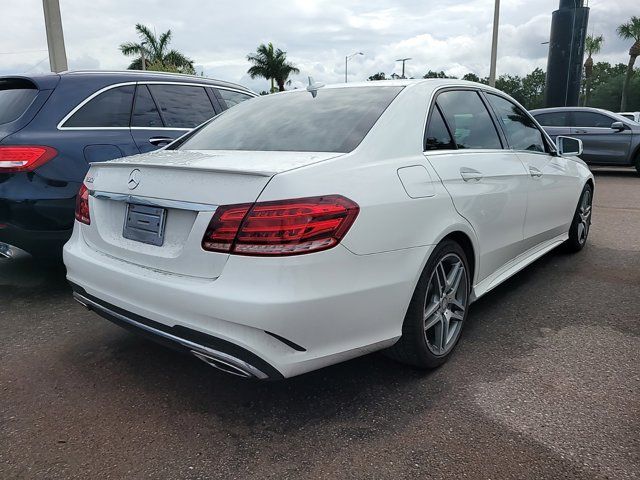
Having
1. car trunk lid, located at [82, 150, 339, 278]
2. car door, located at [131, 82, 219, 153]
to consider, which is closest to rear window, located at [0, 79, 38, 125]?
car door, located at [131, 82, 219, 153]

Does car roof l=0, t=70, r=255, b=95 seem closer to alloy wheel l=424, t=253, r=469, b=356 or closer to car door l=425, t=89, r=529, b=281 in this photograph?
car door l=425, t=89, r=529, b=281

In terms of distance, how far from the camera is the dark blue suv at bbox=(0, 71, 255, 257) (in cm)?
356

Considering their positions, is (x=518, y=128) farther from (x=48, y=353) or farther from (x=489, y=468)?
(x=48, y=353)

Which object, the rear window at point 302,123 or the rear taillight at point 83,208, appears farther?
the rear taillight at point 83,208

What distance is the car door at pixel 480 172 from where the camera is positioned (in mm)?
2818

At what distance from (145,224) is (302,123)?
995 mm

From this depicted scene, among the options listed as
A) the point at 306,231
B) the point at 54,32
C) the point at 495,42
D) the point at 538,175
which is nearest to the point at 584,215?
the point at 538,175

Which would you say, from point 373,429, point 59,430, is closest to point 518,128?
point 373,429

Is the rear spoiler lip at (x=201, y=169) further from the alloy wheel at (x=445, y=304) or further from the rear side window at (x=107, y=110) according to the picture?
the rear side window at (x=107, y=110)

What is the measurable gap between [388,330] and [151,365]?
1.37 metres

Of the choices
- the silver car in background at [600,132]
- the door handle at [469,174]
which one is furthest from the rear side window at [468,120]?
the silver car in background at [600,132]

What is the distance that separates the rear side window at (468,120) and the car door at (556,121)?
9.38 meters

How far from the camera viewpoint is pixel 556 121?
1199cm

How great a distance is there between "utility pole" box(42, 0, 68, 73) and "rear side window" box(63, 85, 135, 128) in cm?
642
